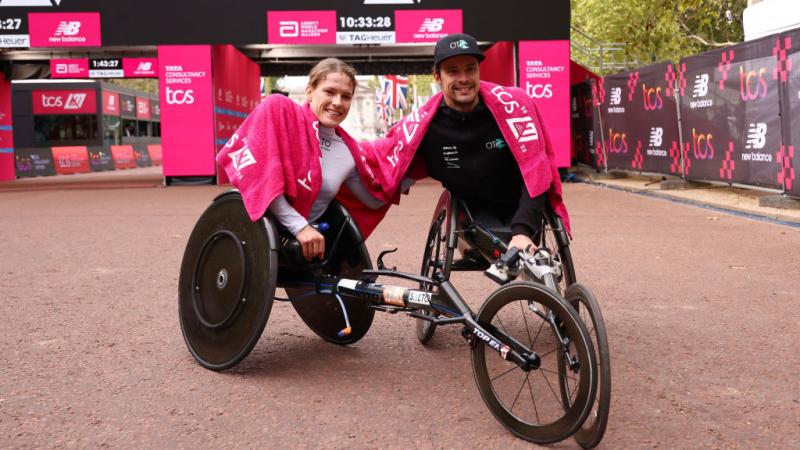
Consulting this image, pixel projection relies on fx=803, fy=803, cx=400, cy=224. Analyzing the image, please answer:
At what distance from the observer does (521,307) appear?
285 cm

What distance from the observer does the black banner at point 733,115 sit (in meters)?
10.5

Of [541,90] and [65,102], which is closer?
[541,90]

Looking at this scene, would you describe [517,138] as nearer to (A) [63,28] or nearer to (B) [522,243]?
(B) [522,243]

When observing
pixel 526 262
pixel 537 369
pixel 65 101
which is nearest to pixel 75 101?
pixel 65 101

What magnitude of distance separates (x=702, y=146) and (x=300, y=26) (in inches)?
408

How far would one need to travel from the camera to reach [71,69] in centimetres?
2719

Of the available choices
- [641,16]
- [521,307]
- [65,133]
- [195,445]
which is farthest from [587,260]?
[65,133]

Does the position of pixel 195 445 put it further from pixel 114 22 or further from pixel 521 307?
pixel 114 22

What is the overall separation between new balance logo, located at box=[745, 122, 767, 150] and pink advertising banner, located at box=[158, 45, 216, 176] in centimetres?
1289

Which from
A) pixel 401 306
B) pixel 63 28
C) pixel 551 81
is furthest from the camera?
pixel 551 81

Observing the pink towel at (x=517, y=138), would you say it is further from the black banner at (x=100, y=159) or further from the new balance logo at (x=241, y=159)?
the black banner at (x=100, y=159)

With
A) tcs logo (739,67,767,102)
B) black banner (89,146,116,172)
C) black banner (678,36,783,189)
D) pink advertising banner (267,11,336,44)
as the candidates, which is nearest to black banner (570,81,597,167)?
black banner (678,36,783,189)

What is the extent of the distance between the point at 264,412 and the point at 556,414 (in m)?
1.16

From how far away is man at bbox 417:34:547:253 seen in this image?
3557mm
